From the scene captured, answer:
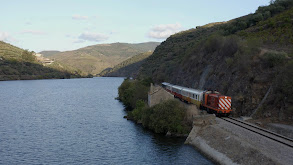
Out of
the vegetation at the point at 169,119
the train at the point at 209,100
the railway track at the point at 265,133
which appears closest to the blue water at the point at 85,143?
the vegetation at the point at 169,119

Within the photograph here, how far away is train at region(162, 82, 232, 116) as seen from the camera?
1307 inches

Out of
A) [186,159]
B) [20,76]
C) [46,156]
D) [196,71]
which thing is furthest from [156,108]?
[20,76]

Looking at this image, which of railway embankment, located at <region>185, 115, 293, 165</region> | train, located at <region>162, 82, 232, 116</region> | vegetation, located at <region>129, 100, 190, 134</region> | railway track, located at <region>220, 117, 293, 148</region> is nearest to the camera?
railway embankment, located at <region>185, 115, 293, 165</region>

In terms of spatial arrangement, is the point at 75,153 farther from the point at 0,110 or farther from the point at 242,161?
the point at 0,110

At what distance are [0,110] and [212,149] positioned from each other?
5061 centimetres

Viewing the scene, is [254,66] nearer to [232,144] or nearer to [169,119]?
[169,119]

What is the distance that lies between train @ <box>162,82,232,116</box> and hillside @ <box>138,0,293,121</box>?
2.17m

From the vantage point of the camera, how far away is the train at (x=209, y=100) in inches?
1307

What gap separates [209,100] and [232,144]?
44.3 feet

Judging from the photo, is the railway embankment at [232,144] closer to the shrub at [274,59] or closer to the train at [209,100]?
the train at [209,100]

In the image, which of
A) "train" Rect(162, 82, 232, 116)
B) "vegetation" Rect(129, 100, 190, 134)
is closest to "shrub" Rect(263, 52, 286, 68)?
"train" Rect(162, 82, 232, 116)

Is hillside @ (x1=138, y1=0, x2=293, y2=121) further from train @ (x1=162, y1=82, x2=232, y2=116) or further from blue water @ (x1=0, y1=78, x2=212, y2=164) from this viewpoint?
blue water @ (x1=0, y1=78, x2=212, y2=164)

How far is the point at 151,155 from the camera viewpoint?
28.0m

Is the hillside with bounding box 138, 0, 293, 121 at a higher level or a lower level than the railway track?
higher
